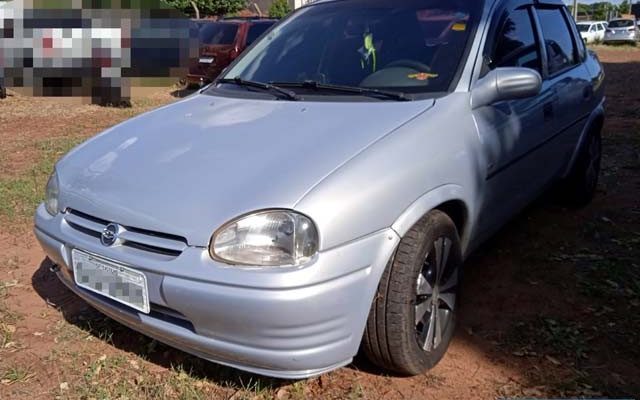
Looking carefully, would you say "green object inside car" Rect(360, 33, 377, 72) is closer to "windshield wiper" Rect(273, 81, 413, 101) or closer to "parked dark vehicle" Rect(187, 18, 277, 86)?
"windshield wiper" Rect(273, 81, 413, 101)

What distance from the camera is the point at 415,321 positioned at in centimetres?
235

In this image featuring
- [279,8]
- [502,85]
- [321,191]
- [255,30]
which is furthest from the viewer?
[279,8]

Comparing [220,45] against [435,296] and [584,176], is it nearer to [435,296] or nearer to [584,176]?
[584,176]

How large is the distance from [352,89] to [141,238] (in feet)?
4.20

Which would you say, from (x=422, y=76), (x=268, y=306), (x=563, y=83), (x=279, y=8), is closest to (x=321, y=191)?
(x=268, y=306)

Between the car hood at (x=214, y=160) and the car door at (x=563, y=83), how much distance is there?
1.42 m

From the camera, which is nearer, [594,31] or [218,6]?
[218,6]

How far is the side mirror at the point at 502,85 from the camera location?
2717 millimetres

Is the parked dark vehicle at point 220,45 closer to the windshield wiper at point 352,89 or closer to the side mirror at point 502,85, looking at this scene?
the windshield wiper at point 352,89

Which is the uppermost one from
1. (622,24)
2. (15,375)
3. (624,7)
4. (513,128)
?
(624,7)

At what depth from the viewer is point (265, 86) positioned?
10.2 feet

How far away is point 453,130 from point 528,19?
1415 millimetres

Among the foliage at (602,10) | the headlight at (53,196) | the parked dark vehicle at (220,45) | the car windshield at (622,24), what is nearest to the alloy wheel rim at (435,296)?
the headlight at (53,196)

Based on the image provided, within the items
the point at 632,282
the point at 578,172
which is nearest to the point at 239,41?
the point at 578,172
